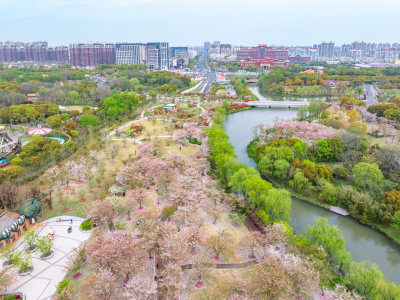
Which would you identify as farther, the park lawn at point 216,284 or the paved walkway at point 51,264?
the paved walkway at point 51,264

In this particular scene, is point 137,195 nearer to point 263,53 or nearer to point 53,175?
point 53,175

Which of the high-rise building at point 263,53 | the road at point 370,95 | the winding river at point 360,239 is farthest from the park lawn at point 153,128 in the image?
the high-rise building at point 263,53

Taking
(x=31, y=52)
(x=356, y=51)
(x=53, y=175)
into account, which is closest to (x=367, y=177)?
(x=53, y=175)

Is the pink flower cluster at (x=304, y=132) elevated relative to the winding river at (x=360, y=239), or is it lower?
elevated

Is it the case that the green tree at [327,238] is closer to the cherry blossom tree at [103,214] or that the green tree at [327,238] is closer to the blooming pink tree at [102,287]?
the blooming pink tree at [102,287]

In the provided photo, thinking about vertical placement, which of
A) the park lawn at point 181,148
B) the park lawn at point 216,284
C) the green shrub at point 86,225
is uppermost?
the park lawn at point 181,148

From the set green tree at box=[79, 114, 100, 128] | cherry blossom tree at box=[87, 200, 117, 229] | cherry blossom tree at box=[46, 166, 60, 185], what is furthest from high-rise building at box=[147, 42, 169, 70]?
cherry blossom tree at box=[87, 200, 117, 229]

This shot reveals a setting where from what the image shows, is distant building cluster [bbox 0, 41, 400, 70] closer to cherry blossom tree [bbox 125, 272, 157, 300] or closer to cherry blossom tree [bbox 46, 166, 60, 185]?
cherry blossom tree [bbox 46, 166, 60, 185]
